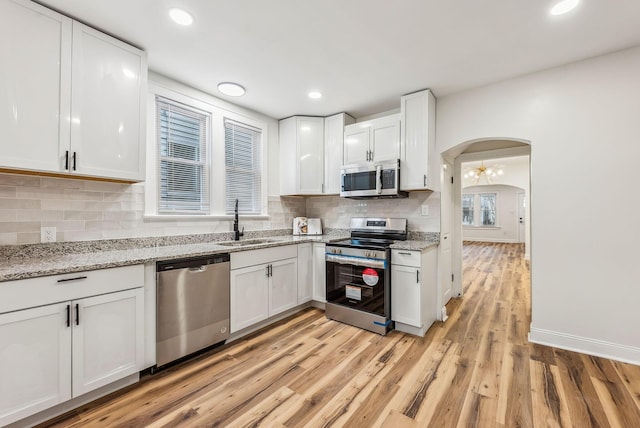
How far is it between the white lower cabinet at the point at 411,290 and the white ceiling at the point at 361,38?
1.82 meters

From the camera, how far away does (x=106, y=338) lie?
1.77 metres

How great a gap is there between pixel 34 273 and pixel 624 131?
14.2 ft

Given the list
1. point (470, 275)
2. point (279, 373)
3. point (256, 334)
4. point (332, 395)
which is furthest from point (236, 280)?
point (470, 275)

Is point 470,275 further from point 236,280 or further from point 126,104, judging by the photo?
point 126,104

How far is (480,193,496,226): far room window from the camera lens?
1073cm

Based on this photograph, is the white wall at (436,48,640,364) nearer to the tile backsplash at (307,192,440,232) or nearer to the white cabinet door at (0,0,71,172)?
the tile backsplash at (307,192,440,232)

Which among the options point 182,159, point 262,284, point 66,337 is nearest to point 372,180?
point 262,284

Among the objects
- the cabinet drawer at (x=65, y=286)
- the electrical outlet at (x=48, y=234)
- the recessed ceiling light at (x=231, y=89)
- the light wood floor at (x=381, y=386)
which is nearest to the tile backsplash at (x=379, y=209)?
the light wood floor at (x=381, y=386)

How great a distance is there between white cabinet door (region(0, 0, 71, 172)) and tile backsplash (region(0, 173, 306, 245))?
35 cm

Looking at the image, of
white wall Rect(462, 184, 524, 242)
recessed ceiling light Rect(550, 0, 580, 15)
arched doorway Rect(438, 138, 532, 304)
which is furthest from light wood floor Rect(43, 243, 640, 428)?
white wall Rect(462, 184, 524, 242)

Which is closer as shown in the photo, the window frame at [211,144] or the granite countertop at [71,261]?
the granite countertop at [71,261]

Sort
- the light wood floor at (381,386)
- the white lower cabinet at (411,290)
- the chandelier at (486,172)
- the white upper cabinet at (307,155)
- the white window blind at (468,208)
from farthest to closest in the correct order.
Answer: the white window blind at (468,208) < the chandelier at (486,172) < the white upper cabinet at (307,155) < the white lower cabinet at (411,290) < the light wood floor at (381,386)

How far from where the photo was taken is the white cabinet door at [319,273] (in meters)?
3.40

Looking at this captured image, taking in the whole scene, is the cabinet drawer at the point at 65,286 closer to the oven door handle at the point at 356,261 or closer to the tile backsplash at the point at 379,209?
the oven door handle at the point at 356,261
